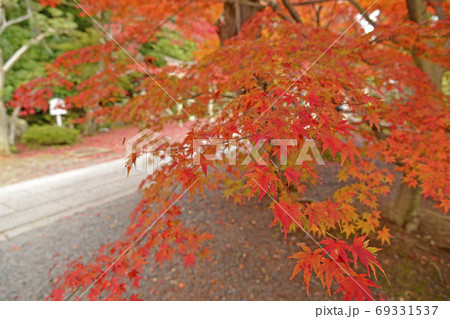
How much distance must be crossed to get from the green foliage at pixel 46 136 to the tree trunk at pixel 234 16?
30.1ft

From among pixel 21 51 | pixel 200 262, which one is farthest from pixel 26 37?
pixel 200 262

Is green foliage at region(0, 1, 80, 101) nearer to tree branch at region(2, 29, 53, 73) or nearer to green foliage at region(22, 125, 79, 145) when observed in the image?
tree branch at region(2, 29, 53, 73)

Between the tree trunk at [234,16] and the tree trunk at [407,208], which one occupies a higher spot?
the tree trunk at [234,16]

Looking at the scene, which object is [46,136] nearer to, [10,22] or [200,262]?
[10,22]

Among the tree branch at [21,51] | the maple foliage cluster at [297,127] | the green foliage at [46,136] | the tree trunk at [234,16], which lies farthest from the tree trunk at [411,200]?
the tree branch at [21,51]

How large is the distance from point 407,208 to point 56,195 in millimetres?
7030

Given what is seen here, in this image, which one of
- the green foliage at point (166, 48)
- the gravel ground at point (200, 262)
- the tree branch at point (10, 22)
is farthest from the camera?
the green foliage at point (166, 48)

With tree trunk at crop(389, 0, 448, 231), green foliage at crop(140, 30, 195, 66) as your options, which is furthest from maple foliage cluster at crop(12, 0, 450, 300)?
green foliage at crop(140, 30, 195, 66)

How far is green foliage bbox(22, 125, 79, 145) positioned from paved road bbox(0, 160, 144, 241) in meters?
3.98

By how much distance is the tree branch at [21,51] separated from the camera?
9.03 m

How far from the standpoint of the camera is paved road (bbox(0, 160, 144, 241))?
451 cm

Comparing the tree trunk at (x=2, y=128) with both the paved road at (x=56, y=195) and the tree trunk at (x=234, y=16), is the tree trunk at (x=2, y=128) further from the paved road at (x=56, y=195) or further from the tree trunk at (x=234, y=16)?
the tree trunk at (x=234, y=16)

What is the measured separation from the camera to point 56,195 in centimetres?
554
